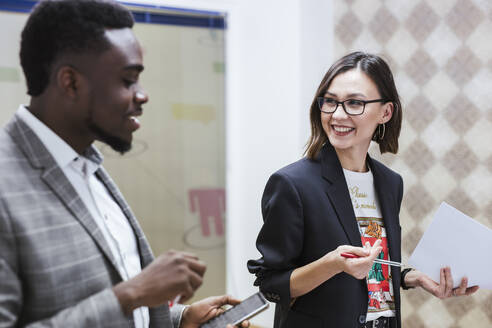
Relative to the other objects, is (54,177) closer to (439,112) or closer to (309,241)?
(309,241)

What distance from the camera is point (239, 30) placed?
10.4 feet

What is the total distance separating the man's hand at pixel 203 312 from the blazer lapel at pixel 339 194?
453mm

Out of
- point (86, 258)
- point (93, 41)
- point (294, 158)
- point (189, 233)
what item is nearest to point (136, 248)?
point (86, 258)

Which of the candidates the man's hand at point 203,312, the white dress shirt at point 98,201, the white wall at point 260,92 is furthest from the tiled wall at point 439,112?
the white dress shirt at point 98,201

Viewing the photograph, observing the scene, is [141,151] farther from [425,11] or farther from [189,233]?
[425,11]

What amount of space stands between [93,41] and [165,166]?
2.44m

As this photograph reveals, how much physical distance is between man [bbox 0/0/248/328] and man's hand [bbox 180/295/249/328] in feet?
0.63

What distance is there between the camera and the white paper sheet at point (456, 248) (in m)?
1.30

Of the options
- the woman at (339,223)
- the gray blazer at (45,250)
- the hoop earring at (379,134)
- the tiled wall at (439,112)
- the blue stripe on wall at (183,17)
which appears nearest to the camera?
the gray blazer at (45,250)

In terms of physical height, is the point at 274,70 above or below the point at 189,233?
above

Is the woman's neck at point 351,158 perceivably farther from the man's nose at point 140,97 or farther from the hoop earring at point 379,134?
the man's nose at point 140,97

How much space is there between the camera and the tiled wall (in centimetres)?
213

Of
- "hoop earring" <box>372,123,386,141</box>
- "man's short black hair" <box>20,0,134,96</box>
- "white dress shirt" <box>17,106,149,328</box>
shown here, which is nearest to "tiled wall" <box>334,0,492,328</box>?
"hoop earring" <box>372,123,386,141</box>

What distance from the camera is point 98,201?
914 mm
